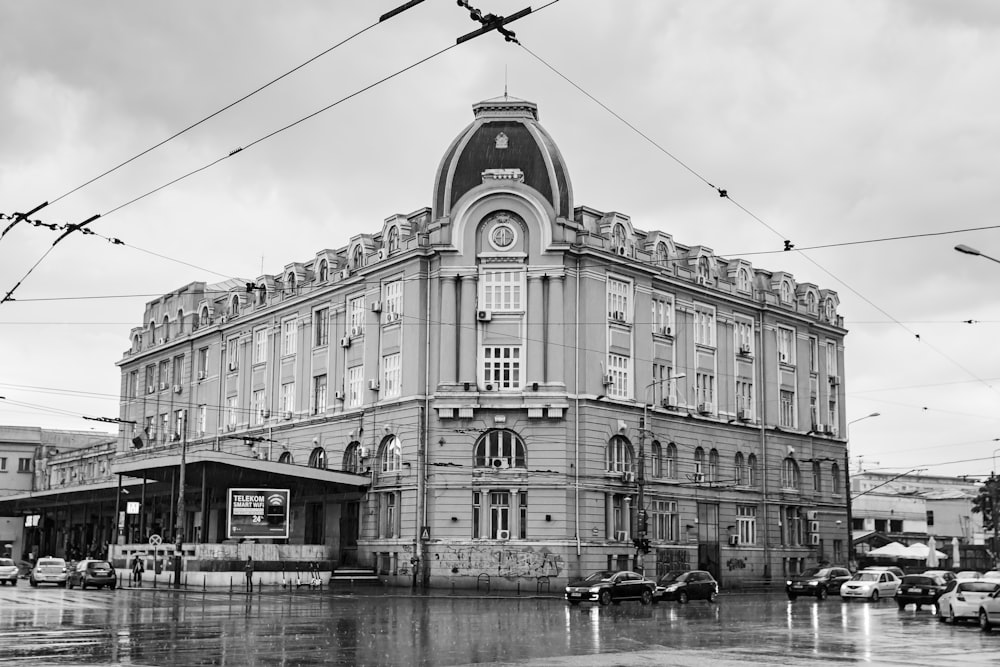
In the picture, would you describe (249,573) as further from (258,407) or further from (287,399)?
(258,407)

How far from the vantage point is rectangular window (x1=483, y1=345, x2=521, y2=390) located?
53.9 m

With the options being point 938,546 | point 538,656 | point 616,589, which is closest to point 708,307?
point 616,589

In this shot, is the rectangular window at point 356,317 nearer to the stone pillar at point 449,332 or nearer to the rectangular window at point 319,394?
the rectangular window at point 319,394

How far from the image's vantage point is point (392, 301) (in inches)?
2270

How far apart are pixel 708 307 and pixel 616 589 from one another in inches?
972

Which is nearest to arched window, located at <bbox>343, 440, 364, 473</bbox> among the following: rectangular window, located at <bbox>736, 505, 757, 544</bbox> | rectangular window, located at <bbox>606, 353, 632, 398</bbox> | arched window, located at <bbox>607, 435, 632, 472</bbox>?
arched window, located at <bbox>607, 435, 632, 472</bbox>

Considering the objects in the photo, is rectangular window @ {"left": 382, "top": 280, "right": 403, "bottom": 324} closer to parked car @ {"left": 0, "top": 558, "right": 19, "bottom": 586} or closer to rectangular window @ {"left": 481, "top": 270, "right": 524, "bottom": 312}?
rectangular window @ {"left": 481, "top": 270, "right": 524, "bottom": 312}

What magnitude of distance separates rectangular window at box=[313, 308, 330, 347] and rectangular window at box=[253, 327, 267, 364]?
6039 mm

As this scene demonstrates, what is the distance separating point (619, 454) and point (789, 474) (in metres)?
17.2

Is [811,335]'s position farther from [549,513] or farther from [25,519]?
[25,519]

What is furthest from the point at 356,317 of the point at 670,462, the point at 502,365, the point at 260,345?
the point at 670,462

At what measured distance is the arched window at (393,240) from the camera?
5801cm

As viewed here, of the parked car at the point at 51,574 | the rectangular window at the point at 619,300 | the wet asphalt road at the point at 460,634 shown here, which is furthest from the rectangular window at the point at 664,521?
the parked car at the point at 51,574

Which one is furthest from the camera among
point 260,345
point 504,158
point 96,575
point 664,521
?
point 260,345
